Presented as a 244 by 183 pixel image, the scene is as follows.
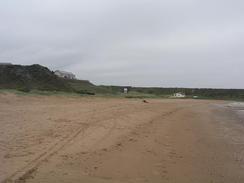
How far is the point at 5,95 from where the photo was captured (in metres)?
23.3

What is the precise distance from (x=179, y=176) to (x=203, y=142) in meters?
4.88

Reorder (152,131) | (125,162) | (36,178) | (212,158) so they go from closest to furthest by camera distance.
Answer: (36,178) → (125,162) → (212,158) → (152,131)

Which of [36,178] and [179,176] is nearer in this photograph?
[36,178]

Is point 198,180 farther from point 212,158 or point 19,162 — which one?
point 19,162

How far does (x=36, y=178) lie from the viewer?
6730 mm

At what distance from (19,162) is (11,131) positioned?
3578 mm

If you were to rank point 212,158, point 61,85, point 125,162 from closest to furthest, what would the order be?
point 125,162
point 212,158
point 61,85

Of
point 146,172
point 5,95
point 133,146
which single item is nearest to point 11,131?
point 133,146

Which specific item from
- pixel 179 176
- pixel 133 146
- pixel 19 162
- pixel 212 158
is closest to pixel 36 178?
pixel 19 162

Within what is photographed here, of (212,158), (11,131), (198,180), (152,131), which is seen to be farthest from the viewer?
(152,131)

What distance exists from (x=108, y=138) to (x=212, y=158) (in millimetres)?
3008

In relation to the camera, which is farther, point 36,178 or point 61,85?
point 61,85

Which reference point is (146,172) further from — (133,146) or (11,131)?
(11,131)

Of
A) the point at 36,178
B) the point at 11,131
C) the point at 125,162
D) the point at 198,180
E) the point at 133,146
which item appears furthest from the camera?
the point at 11,131
